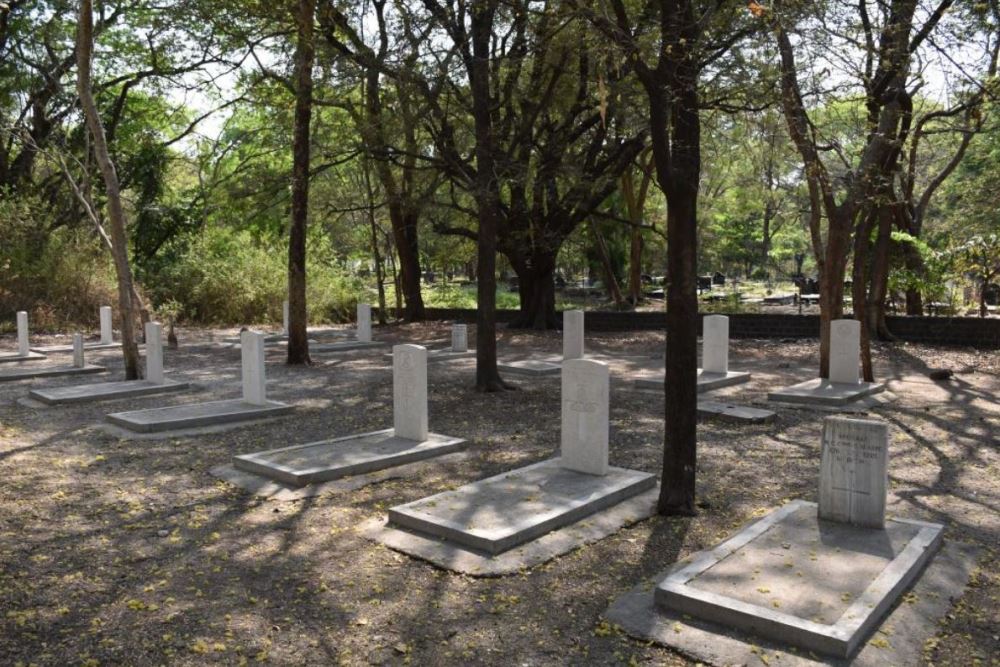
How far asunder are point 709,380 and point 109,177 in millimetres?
10057

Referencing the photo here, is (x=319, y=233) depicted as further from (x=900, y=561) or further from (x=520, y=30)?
(x=900, y=561)

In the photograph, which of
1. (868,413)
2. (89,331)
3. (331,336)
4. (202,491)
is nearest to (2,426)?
→ (202,491)

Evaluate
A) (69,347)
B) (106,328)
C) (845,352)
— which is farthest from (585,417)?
(106,328)

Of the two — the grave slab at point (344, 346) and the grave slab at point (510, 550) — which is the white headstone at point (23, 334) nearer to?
the grave slab at point (344, 346)

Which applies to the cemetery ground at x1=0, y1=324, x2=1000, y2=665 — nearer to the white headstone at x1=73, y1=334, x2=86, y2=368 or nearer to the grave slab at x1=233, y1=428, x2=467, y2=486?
the grave slab at x1=233, y1=428, x2=467, y2=486

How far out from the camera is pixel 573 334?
16.1 metres

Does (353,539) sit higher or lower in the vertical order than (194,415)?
lower

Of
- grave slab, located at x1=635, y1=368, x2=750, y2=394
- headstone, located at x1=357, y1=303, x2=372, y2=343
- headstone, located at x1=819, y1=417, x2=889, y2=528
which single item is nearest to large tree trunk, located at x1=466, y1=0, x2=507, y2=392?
grave slab, located at x1=635, y1=368, x2=750, y2=394

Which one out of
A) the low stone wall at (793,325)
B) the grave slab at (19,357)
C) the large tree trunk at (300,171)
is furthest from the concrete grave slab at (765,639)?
the grave slab at (19,357)

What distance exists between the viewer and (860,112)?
16.0 metres

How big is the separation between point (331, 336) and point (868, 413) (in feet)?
49.7

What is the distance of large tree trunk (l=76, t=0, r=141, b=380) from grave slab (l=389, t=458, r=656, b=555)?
8.31m

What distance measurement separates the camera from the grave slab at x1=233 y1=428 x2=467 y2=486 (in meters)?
7.35

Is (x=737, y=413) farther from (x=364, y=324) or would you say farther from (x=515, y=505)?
(x=364, y=324)
